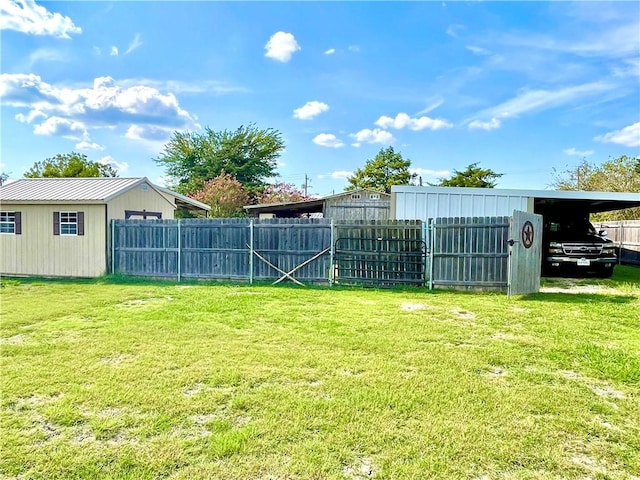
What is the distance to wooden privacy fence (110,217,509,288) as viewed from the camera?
888 cm

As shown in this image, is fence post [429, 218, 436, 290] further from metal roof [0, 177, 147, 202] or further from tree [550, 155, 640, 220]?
tree [550, 155, 640, 220]

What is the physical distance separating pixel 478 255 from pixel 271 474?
7614 mm

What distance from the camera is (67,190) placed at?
12.1 meters

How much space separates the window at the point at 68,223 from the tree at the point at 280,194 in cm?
1626

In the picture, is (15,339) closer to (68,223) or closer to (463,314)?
(463,314)

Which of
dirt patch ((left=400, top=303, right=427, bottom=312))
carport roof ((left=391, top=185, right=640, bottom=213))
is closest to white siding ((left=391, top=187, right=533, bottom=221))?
carport roof ((left=391, top=185, right=640, bottom=213))

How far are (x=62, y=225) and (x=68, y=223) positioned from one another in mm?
235

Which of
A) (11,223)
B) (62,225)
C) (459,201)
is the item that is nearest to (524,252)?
(459,201)

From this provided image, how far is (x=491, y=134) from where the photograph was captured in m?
25.2

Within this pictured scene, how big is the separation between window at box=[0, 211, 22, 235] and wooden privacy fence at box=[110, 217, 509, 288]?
318 centimetres

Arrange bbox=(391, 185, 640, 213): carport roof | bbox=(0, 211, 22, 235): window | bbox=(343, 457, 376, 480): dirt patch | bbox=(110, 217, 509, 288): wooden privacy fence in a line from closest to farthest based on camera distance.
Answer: bbox=(343, 457, 376, 480): dirt patch < bbox=(110, 217, 509, 288): wooden privacy fence < bbox=(391, 185, 640, 213): carport roof < bbox=(0, 211, 22, 235): window

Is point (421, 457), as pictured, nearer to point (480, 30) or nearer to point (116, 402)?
point (116, 402)

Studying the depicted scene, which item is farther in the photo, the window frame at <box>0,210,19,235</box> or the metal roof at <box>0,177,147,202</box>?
the window frame at <box>0,210,19,235</box>

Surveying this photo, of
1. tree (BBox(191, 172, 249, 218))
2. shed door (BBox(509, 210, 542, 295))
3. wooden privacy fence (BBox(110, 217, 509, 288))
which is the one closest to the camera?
shed door (BBox(509, 210, 542, 295))
